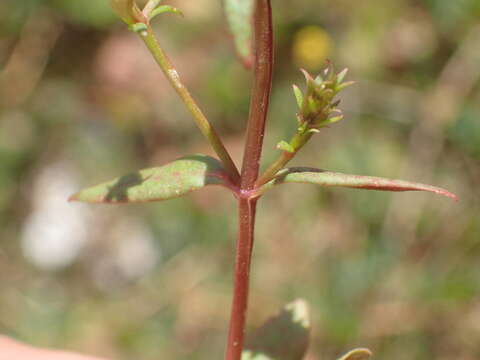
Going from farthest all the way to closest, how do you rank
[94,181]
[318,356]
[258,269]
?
[94,181] < [258,269] < [318,356]

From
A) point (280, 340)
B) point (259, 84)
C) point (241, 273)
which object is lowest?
point (280, 340)

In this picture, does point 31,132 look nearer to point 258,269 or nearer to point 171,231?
point 171,231

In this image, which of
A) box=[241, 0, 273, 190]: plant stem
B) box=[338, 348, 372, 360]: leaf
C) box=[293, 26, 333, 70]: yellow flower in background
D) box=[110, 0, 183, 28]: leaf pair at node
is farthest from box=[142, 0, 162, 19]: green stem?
box=[293, 26, 333, 70]: yellow flower in background

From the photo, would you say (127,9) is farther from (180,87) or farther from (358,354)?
(358,354)

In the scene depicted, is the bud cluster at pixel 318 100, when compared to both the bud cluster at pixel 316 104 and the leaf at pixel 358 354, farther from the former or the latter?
the leaf at pixel 358 354

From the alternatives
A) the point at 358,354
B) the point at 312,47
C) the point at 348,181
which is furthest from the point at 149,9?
the point at 312,47

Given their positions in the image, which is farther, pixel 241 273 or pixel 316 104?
pixel 241 273

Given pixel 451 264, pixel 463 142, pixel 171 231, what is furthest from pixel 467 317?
pixel 171 231
